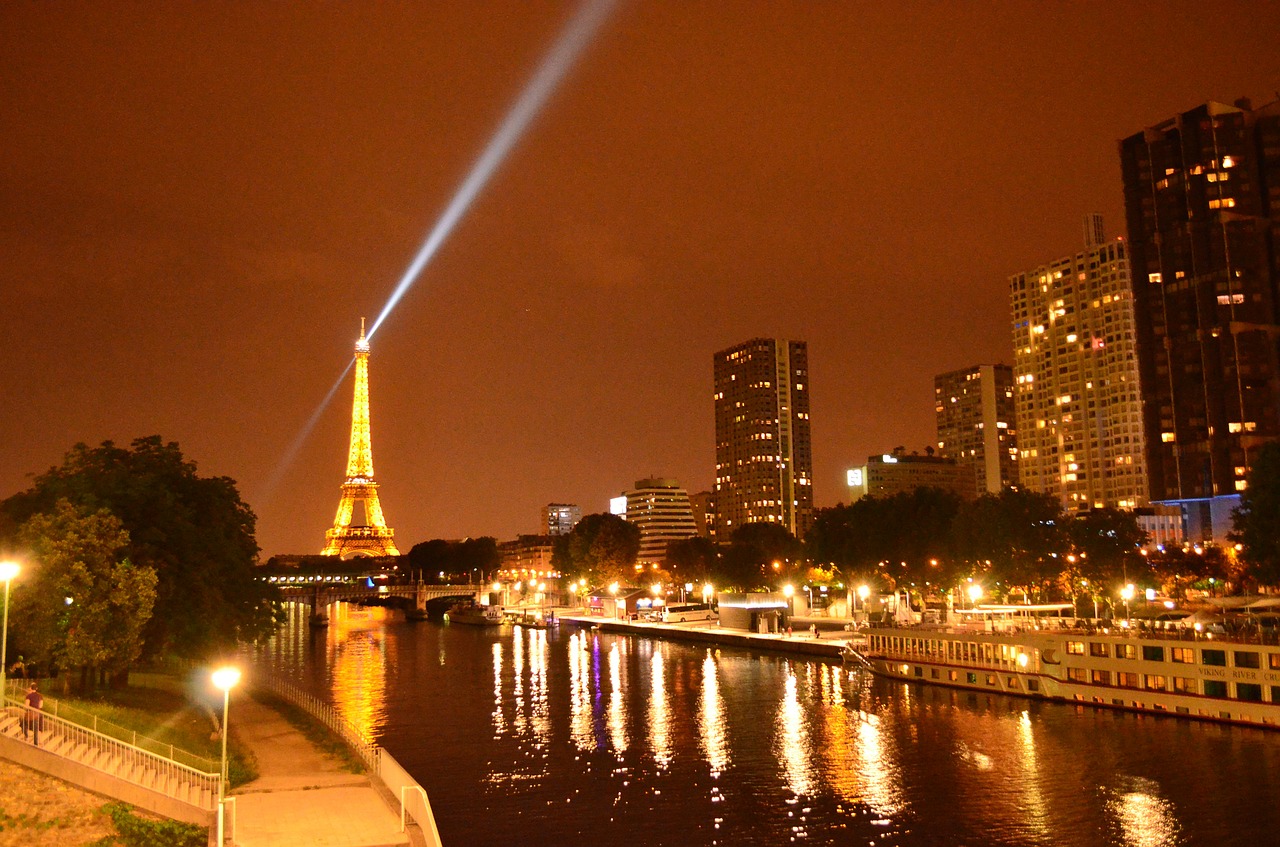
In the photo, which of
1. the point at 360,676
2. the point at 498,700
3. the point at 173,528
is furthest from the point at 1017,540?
the point at 173,528

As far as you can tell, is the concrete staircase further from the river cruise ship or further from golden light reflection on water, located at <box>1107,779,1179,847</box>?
the river cruise ship

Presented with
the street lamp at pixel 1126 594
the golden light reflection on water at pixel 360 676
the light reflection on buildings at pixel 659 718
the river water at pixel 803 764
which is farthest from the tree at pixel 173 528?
the street lamp at pixel 1126 594

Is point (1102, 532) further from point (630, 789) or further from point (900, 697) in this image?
point (630, 789)

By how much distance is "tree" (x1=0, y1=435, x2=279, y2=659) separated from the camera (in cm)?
5175

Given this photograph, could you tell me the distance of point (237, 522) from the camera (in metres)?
64.0

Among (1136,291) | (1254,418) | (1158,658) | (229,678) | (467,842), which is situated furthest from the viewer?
(1136,291)

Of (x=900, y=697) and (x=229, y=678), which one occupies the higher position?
(x=229, y=678)

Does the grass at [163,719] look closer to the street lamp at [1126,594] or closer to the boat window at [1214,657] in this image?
the boat window at [1214,657]

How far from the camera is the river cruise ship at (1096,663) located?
53.8 metres

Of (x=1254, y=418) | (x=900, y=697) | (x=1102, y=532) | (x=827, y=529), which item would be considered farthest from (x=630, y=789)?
(x=1254, y=418)

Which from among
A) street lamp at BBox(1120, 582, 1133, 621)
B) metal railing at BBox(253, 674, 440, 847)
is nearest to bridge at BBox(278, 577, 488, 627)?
street lamp at BBox(1120, 582, 1133, 621)

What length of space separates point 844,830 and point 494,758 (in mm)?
19505

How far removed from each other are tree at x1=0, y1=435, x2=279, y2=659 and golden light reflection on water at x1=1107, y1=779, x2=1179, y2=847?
42.2 metres

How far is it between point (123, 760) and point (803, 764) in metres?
28.3
